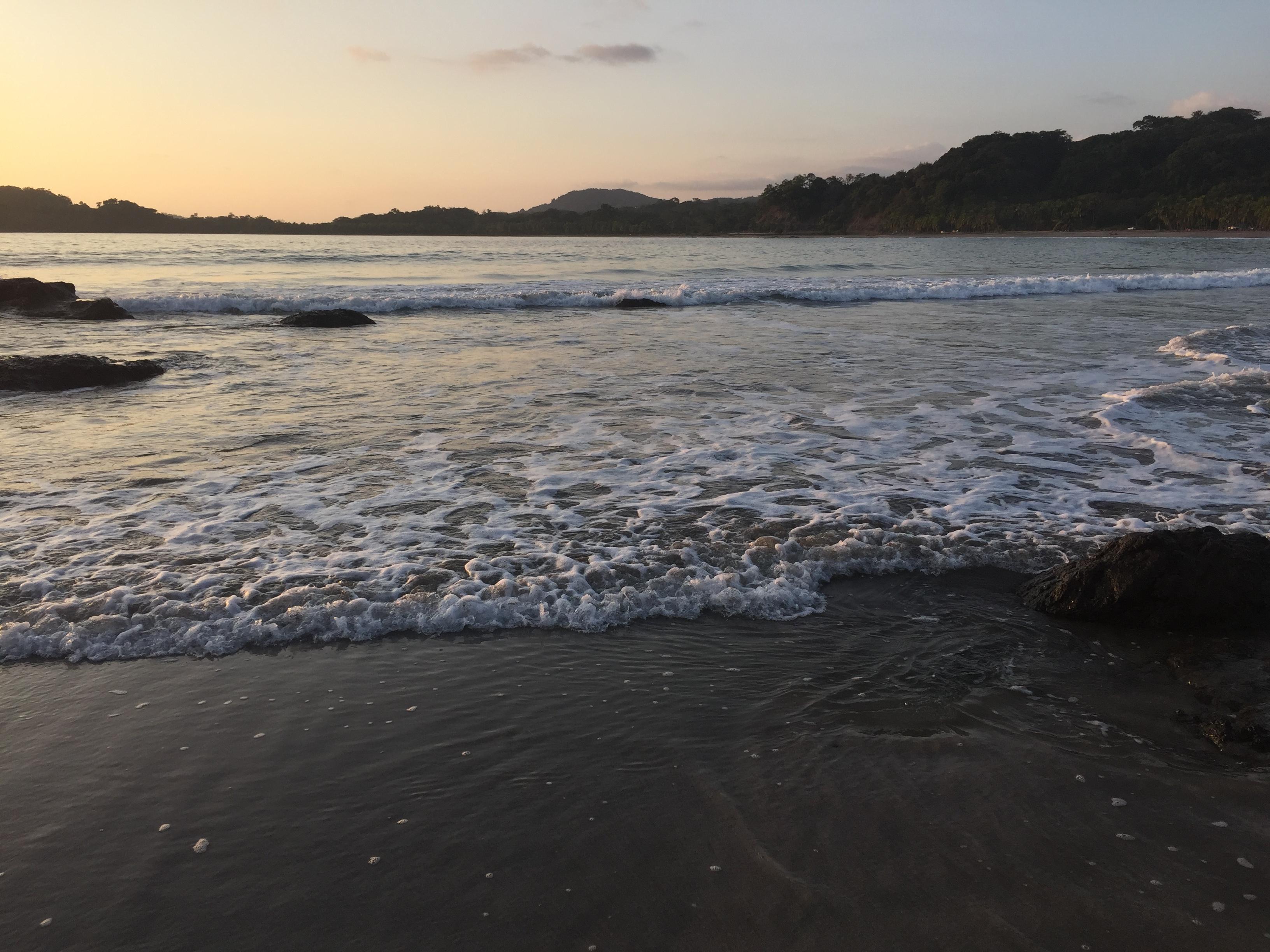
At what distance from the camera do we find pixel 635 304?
22719mm

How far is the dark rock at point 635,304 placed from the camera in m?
22.6

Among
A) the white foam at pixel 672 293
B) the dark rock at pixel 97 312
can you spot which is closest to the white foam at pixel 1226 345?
the white foam at pixel 672 293

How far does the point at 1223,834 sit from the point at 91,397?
1160 cm

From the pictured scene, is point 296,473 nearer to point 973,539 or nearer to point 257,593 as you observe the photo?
point 257,593

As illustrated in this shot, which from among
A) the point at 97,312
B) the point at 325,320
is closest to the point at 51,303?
the point at 97,312

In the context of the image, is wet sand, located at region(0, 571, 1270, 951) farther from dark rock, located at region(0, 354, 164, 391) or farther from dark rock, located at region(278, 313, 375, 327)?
dark rock, located at region(278, 313, 375, 327)

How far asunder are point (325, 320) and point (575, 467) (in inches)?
514

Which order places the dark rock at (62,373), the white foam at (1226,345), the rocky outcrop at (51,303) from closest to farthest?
the dark rock at (62,373), the white foam at (1226,345), the rocky outcrop at (51,303)

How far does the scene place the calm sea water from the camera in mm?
4711

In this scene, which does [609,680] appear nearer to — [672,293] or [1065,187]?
[672,293]

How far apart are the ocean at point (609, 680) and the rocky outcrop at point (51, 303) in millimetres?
10844

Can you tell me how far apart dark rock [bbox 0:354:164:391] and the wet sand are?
8384 millimetres

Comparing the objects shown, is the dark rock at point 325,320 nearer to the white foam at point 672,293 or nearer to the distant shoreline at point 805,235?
the white foam at point 672,293

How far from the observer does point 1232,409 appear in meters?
9.21
